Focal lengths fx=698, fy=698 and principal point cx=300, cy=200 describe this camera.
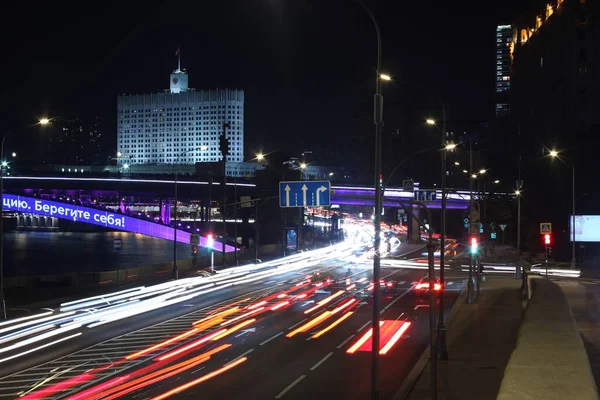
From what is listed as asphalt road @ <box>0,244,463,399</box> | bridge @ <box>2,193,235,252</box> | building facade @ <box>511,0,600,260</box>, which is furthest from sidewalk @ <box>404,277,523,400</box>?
bridge @ <box>2,193,235,252</box>

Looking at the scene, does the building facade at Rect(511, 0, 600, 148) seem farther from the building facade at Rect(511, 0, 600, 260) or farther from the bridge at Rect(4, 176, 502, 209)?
the bridge at Rect(4, 176, 502, 209)

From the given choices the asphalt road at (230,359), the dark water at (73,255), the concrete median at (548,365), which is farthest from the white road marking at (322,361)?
the dark water at (73,255)

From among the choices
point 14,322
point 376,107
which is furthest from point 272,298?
point 376,107

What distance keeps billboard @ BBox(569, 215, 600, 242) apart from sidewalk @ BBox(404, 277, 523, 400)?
27.0 meters

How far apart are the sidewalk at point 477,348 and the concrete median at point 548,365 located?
2.29 m

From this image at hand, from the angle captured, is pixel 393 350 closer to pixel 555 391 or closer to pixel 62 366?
pixel 62 366

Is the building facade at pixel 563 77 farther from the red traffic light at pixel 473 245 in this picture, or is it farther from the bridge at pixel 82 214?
the red traffic light at pixel 473 245

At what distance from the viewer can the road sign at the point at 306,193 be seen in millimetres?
32719

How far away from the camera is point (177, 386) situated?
67.3 feet

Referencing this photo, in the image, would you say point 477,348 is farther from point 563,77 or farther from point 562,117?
point 563,77

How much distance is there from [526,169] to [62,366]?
7338 centimetres

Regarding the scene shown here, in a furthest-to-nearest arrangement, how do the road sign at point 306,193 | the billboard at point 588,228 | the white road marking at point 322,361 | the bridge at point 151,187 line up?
the bridge at point 151,187, the billboard at point 588,228, the road sign at point 306,193, the white road marking at point 322,361

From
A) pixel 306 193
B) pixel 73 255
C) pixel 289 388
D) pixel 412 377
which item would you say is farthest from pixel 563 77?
pixel 289 388

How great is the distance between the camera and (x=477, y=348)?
26281mm
